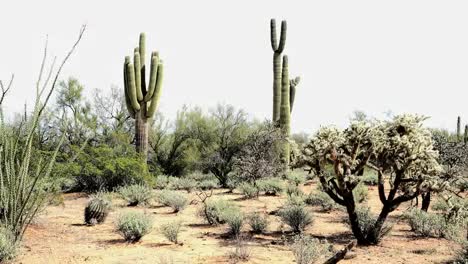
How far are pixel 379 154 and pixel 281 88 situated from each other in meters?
15.5

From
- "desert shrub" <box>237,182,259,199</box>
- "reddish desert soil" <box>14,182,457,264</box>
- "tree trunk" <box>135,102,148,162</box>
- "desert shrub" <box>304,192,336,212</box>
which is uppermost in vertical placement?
"tree trunk" <box>135,102,148,162</box>

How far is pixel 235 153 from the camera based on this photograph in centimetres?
2677

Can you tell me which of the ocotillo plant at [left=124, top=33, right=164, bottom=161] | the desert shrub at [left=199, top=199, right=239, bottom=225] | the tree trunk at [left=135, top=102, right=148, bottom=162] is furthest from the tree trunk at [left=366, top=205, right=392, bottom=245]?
the tree trunk at [left=135, top=102, right=148, bottom=162]

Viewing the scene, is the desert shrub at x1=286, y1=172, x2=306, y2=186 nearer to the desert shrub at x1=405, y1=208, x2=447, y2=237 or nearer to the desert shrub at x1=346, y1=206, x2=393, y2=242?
the desert shrub at x1=405, y1=208, x2=447, y2=237

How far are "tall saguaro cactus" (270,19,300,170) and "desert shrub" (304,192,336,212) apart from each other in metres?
7.66

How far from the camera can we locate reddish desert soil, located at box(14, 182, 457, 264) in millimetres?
8930

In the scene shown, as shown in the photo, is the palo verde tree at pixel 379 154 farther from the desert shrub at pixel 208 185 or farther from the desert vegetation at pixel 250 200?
the desert shrub at pixel 208 185

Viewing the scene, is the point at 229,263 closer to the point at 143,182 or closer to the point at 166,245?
the point at 166,245

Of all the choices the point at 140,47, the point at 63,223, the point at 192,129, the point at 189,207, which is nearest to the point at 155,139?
the point at 192,129

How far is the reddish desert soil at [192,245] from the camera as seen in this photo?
29.3 feet

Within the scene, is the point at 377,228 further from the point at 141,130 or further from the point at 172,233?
the point at 141,130

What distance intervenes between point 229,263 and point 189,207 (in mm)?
8271

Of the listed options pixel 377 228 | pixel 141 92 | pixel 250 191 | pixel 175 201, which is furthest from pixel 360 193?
pixel 141 92

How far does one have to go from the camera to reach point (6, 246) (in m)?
8.24
